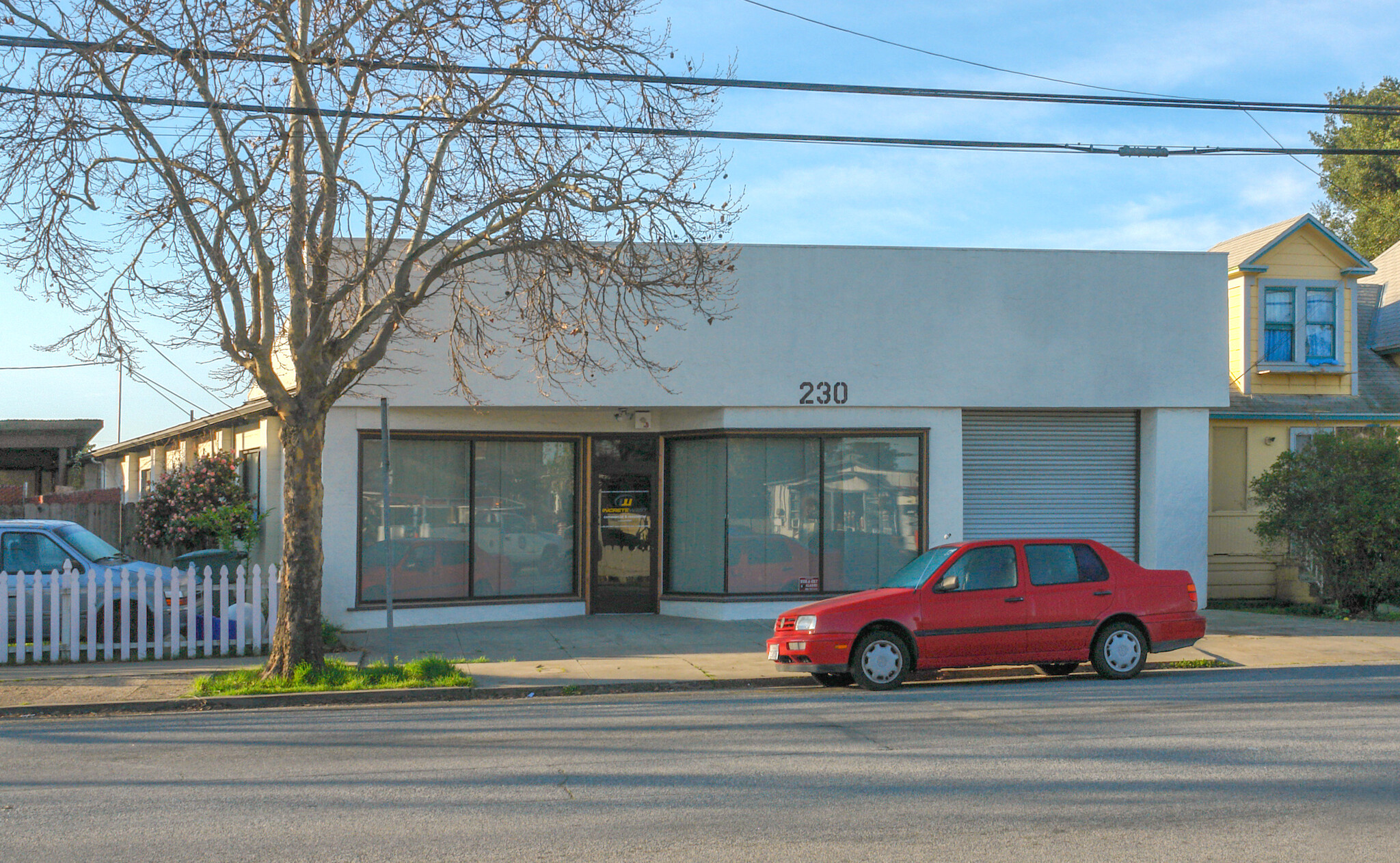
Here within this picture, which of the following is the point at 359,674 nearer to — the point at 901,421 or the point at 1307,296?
the point at 901,421

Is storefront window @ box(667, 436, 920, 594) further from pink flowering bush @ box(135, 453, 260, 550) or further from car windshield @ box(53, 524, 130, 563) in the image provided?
car windshield @ box(53, 524, 130, 563)

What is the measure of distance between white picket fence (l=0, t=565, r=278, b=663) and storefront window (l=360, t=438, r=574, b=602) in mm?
2621

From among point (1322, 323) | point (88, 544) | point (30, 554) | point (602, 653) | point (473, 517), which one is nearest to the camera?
point (602, 653)

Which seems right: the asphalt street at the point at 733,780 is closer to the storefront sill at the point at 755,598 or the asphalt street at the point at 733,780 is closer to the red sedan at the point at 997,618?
the red sedan at the point at 997,618

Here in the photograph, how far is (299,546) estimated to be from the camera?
1241 centimetres

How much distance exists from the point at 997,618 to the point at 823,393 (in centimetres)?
616

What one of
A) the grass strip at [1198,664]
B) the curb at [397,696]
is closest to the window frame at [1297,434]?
the grass strip at [1198,664]

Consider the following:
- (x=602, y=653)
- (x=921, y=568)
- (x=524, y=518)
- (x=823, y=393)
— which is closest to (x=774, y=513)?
(x=823, y=393)

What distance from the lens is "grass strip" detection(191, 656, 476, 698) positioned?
12.0 metres

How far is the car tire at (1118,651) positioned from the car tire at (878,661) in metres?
2.09

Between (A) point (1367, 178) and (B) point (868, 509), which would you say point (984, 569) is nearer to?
(B) point (868, 509)

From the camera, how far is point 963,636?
39.5 feet

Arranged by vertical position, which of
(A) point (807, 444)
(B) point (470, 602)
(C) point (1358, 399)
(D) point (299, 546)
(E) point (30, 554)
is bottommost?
(B) point (470, 602)

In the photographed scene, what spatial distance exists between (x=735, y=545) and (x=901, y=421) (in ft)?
10.4
